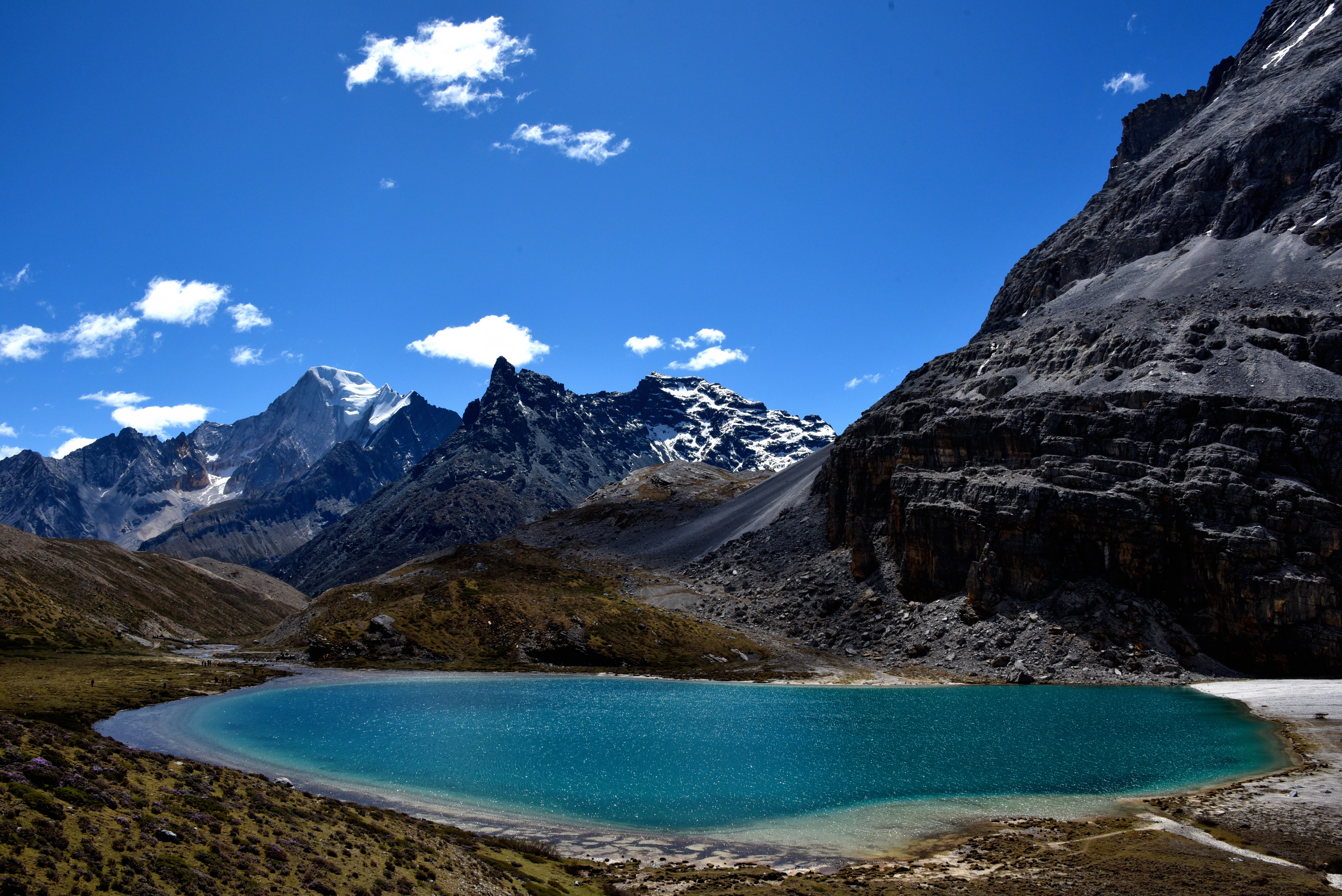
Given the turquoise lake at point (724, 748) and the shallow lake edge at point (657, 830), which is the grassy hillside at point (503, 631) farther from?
the shallow lake edge at point (657, 830)

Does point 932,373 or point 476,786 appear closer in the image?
point 476,786

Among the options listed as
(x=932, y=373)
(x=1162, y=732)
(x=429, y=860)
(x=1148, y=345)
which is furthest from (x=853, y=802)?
(x=932, y=373)

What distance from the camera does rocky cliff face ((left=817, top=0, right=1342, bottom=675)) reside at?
89.4 metres

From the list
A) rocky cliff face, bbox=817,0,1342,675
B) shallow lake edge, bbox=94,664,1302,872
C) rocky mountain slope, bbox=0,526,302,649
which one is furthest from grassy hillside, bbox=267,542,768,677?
shallow lake edge, bbox=94,664,1302,872

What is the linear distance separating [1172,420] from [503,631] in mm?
96740

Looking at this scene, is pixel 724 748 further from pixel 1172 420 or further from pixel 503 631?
pixel 1172 420

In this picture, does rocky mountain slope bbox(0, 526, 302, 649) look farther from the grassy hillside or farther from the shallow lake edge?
the shallow lake edge

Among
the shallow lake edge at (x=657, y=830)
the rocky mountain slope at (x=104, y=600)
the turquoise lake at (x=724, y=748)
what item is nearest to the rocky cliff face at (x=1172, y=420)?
the turquoise lake at (x=724, y=748)

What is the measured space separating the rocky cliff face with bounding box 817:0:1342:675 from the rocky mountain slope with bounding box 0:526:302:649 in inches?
4547

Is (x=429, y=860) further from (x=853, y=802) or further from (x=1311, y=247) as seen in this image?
(x=1311, y=247)

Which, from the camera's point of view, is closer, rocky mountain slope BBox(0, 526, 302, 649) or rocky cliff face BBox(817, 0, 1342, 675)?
rocky cliff face BBox(817, 0, 1342, 675)

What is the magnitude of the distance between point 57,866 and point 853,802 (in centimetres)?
3544

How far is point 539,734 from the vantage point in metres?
57.6

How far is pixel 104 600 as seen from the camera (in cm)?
13175
